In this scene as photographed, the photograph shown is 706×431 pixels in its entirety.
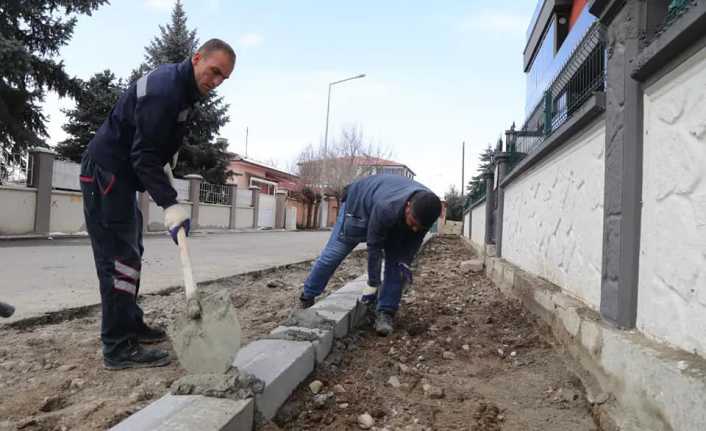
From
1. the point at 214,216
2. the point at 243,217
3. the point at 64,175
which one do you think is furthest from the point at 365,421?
the point at 243,217

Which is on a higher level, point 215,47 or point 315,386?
point 215,47

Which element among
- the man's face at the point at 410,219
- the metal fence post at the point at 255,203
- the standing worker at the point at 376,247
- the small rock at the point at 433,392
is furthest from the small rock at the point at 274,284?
the metal fence post at the point at 255,203

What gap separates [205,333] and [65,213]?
12.4 m

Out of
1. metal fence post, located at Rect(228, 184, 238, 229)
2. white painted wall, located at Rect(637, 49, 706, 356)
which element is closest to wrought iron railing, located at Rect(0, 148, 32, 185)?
metal fence post, located at Rect(228, 184, 238, 229)

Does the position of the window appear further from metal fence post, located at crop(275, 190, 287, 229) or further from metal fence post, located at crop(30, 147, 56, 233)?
metal fence post, located at crop(30, 147, 56, 233)

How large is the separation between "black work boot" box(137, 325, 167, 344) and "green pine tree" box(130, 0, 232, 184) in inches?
773

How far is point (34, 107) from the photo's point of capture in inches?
599

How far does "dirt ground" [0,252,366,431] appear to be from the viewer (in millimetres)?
1961

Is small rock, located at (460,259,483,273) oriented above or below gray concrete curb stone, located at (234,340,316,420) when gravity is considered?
above

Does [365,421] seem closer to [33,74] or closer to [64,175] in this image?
[64,175]

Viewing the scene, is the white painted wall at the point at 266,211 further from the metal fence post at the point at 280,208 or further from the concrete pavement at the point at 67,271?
the concrete pavement at the point at 67,271

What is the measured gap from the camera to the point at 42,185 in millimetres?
11703

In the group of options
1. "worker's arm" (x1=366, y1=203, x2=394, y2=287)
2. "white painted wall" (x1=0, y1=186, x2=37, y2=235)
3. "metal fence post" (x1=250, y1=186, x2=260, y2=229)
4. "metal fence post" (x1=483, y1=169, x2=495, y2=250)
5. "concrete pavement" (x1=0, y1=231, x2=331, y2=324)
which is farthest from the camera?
"metal fence post" (x1=250, y1=186, x2=260, y2=229)

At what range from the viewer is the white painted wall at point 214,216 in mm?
19281
